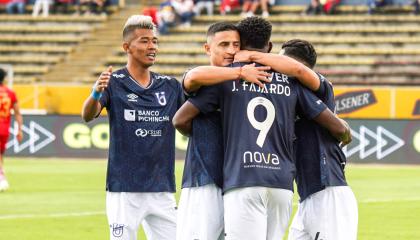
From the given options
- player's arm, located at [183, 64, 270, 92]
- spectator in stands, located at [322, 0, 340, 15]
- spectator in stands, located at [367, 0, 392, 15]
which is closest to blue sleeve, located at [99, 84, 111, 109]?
player's arm, located at [183, 64, 270, 92]

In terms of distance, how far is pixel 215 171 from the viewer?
7.30 meters

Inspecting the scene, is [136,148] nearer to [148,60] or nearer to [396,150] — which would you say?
[148,60]

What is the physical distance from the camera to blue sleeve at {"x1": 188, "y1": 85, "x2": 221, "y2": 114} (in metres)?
7.16

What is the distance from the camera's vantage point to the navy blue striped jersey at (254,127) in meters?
7.07

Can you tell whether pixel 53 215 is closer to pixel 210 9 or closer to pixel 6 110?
pixel 6 110

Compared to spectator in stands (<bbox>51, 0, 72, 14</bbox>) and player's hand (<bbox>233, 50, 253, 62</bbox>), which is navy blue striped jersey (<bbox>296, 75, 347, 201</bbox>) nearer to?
player's hand (<bbox>233, 50, 253, 62</bbox>)

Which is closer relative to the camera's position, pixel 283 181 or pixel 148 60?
pixel 283 181

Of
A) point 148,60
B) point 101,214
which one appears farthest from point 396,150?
point 148,60

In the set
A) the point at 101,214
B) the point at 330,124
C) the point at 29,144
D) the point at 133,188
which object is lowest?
the point at 29,144

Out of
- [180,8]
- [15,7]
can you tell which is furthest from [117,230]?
[15,7]

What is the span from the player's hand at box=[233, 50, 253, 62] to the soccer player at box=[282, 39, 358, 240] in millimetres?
663

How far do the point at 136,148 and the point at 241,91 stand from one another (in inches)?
70.8

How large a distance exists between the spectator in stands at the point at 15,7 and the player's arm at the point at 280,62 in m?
34.5

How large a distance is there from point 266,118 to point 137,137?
186 centimetres
